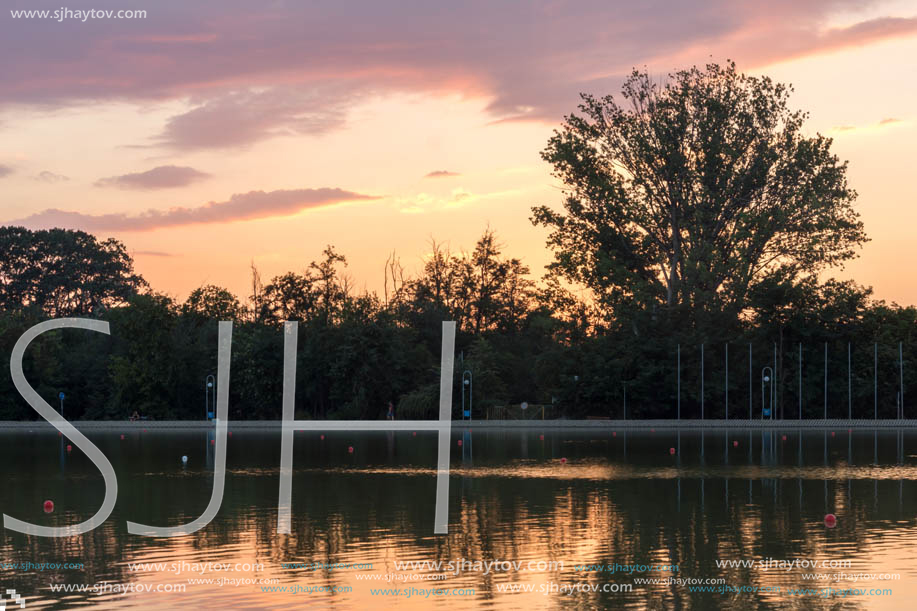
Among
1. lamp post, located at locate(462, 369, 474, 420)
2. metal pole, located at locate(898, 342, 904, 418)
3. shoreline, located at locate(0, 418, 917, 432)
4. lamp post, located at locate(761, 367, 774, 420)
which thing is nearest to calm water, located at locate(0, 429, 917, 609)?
shoreline, located at locate(0, 418, 917, 432)

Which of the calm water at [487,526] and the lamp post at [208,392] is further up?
the lamp post at [208,392]

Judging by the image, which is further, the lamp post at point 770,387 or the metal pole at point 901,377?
the metal pole at point 901,377

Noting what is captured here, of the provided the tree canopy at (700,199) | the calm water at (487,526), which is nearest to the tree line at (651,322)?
the tree canopy at (700,199)

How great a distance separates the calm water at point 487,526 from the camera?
19969 mm

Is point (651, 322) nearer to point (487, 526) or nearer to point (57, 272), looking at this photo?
point (487, 526)

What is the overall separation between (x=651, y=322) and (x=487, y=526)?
205 feet

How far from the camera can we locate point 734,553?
2370cm

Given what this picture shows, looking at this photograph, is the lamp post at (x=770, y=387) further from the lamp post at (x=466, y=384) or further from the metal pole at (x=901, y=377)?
the lamp post at (x=466, y=384)

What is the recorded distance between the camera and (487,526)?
27703 mm

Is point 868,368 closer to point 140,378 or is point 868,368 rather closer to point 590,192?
point 590,192

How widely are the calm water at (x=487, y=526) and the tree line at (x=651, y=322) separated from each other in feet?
112

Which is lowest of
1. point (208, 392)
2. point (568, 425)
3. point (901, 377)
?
point (568, 425)

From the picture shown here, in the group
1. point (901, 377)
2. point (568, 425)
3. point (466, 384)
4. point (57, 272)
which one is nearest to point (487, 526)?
point (568, 425)

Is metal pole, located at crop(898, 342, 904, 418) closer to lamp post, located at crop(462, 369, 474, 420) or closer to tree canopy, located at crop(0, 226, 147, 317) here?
lamp post, located at crop(462, 369, 474, 420)
